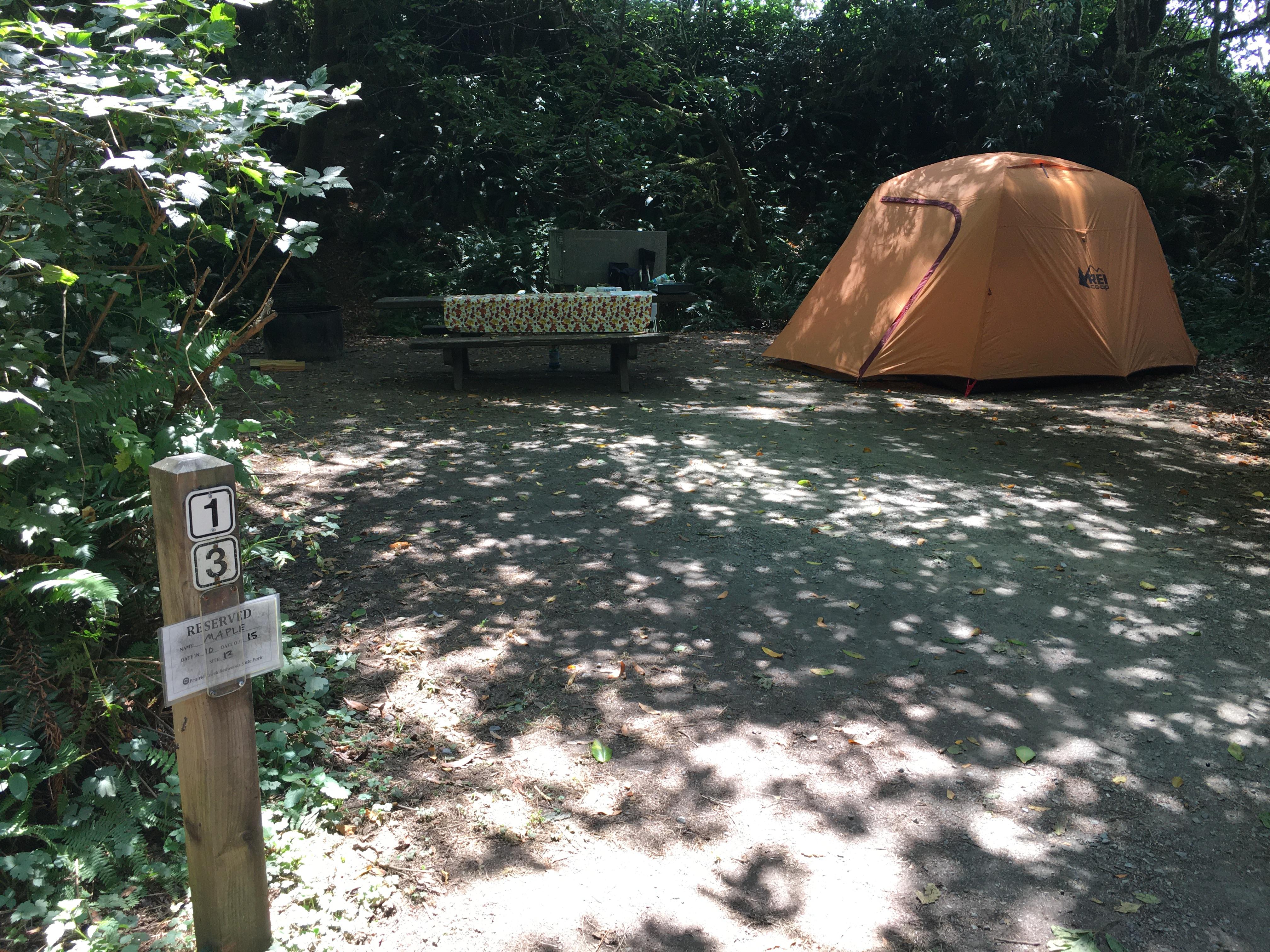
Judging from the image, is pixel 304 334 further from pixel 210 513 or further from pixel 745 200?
pixel 210 513

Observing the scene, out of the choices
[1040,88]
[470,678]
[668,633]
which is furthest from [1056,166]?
[470,678]

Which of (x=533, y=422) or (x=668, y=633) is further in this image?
(x=533, y=422)

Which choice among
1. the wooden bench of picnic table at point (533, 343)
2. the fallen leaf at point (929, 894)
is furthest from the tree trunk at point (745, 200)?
the fallen leaf at point (929, 894)

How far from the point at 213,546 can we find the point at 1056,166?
952 cm

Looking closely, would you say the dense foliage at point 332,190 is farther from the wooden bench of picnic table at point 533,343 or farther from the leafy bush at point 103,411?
the wooden bench of picnic table at point 533,343

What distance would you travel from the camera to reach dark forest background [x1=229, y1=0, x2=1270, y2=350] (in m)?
13.5

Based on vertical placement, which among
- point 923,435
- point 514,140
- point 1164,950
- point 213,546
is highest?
point 514,140

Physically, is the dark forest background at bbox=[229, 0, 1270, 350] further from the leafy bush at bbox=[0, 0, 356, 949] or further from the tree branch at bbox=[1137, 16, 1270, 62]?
the leafy bush at bbox=[0, 0, 356, 949]

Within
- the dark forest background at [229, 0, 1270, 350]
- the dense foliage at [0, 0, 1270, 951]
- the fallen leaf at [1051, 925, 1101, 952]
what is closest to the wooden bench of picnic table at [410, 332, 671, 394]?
the dense foliage at [0, 0, 1270, 951]

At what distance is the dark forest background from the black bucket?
11.0 feet

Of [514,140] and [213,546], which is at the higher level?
[514,140]

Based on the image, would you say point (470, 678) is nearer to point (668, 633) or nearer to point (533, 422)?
point (668, 633)

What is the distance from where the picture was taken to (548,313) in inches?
344

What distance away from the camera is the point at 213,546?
2102 millimetres
